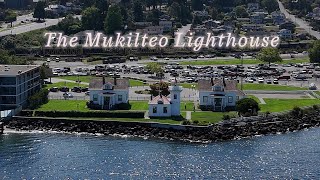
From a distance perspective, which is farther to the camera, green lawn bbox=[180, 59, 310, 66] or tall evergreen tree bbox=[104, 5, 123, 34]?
tall evergreen tree bbox=[104, 5, 123, 34]

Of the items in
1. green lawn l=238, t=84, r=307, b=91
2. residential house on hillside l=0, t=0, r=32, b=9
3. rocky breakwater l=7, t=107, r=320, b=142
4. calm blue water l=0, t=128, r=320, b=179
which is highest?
residential house on hillside l=0, t=0, r=32, b=9

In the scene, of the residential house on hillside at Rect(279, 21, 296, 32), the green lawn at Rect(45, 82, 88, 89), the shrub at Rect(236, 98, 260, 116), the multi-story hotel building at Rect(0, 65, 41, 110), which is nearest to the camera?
the shrub at Rect(236, 98, 260, 116)

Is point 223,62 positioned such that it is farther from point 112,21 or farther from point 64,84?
point 64,84

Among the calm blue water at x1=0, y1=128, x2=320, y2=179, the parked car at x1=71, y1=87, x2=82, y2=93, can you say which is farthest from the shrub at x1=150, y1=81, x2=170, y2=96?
the calm blue water at x1=0, y1=128, x2=320, y2=179

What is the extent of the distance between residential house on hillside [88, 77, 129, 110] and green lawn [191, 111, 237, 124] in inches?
226

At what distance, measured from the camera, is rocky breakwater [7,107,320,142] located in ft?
162

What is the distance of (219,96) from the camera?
2180 inches

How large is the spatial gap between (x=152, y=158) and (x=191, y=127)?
6.93 meters

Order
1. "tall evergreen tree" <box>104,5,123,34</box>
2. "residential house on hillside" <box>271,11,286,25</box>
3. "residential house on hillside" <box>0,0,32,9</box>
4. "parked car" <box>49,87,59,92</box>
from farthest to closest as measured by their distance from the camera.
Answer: "residential house on hillside" <box>0,0,32,9</box>, "residential house on hillside" <box>271,11,286,25</box>, "tall evergreen tree" <box>104,5,123,34</box>, "parked car" <box>49,87,59,92</box>

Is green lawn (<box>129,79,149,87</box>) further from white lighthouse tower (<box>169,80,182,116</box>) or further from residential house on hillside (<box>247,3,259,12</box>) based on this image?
residential house on hillside (<box>247,3,259,12</box>)

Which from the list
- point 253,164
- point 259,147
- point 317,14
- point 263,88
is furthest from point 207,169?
point 317,14

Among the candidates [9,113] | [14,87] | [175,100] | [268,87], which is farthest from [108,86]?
[268,87]

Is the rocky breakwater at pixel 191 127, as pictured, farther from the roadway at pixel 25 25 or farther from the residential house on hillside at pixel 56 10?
the residential house on hillside at pixel 56 10

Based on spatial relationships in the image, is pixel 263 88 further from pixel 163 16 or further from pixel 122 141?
pixel 163 16
